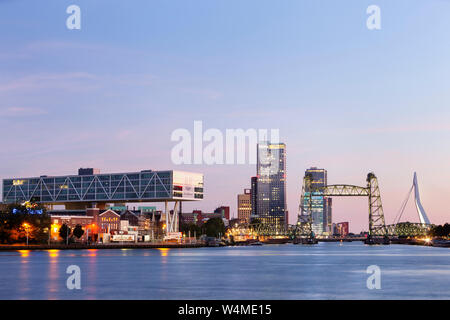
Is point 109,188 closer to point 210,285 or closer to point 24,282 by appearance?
point 24,282

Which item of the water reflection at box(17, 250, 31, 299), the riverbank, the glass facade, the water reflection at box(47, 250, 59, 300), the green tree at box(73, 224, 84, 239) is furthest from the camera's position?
the glass facade

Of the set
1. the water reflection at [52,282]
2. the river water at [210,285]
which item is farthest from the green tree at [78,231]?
the water reflection at [52,282]

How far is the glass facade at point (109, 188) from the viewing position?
6078 inches

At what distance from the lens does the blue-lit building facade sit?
15450 centimetres

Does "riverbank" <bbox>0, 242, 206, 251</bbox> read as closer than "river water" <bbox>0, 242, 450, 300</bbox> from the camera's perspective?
No

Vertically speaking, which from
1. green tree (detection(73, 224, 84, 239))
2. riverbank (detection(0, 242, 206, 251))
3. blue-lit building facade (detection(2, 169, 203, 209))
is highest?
blue-lit building facade (detection(2, 169, 203, 209))

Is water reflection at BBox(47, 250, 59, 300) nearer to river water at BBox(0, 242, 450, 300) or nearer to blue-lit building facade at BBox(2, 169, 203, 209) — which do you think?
river water at BBox(0, 242, 450, 300)

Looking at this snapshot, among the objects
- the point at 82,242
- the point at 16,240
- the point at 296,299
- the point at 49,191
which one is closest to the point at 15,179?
the point at 49,191

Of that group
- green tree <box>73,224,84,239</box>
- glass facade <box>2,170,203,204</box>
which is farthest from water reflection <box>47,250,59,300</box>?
glass facade <box>2,170,203,204</box>

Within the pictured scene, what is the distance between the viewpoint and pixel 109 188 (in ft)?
531
